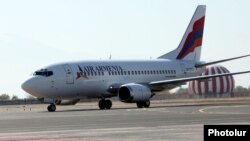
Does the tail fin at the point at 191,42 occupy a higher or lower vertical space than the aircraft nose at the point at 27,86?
higher

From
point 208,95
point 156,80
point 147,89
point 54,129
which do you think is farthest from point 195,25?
point 208,95

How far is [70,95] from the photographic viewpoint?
172ft

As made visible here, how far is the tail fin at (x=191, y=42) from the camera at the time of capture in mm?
62062

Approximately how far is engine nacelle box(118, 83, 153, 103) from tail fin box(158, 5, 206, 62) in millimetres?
9204

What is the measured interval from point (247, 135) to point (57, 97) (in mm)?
37635

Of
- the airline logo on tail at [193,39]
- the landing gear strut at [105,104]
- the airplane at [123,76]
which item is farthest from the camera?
the airline logo on tail at [193,39]

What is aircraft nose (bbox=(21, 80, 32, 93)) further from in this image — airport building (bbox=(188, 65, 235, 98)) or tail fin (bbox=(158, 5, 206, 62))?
airport building (bbox=(188, 65, 235, 98))

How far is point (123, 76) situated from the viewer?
5591 cm

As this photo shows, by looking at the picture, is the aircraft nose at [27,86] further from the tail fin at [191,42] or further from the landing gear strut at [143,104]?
the tail fin at [191,42]

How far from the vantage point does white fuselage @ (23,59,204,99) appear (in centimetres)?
5072

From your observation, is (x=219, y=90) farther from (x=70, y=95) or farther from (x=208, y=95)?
(x=70, y=95)

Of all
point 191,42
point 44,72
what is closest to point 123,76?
point 44,72

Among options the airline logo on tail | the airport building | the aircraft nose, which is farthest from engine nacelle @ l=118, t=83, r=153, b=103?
the airport building

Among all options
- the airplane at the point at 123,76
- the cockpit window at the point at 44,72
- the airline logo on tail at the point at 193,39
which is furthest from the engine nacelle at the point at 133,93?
the airline logo on tail at the point at 193,39
